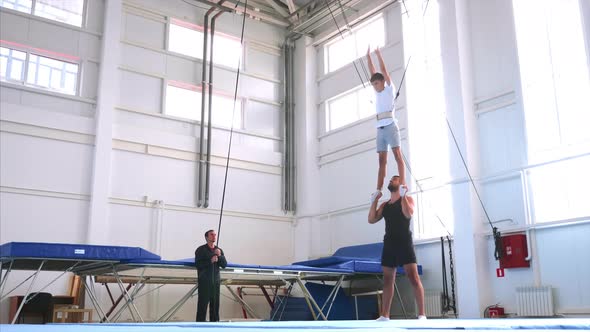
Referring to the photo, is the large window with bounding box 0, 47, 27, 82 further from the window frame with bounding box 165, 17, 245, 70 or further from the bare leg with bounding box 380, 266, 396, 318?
the bare leg with bounding box 380, 266, 396, 318

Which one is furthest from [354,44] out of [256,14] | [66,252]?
[66,252]

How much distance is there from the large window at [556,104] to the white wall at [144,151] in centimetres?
605

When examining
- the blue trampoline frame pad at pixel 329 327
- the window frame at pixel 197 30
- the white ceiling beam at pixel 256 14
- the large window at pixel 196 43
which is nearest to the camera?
the blue trampoline frame pad at pixel 329 327

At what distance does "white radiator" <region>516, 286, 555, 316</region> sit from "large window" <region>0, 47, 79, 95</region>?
8.73m

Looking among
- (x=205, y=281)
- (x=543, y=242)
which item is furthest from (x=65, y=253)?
(x=543, y=242)

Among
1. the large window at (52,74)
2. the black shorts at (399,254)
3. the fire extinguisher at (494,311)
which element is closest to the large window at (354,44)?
the large window at (52,74)

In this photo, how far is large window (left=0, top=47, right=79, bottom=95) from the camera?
10133 millimetres

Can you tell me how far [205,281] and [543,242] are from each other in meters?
5.02

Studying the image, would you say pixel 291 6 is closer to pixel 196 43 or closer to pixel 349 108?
pixel 196 43

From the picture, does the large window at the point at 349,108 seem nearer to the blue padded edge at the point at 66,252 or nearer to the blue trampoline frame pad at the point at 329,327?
the blue padded edge at the point at 66,252

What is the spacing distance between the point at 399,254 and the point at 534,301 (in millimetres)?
4225

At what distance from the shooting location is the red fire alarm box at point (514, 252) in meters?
8.48

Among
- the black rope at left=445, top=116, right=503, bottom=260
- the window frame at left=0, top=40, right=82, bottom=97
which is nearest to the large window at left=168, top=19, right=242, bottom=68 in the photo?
the window frame at left=0, top=40, right=82, bottom=97

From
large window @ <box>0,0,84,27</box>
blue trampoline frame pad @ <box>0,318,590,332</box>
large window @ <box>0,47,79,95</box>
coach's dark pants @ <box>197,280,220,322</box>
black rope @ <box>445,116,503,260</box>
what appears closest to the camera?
blue trampoline frame pad @ <box>0,318,590,332</box>
